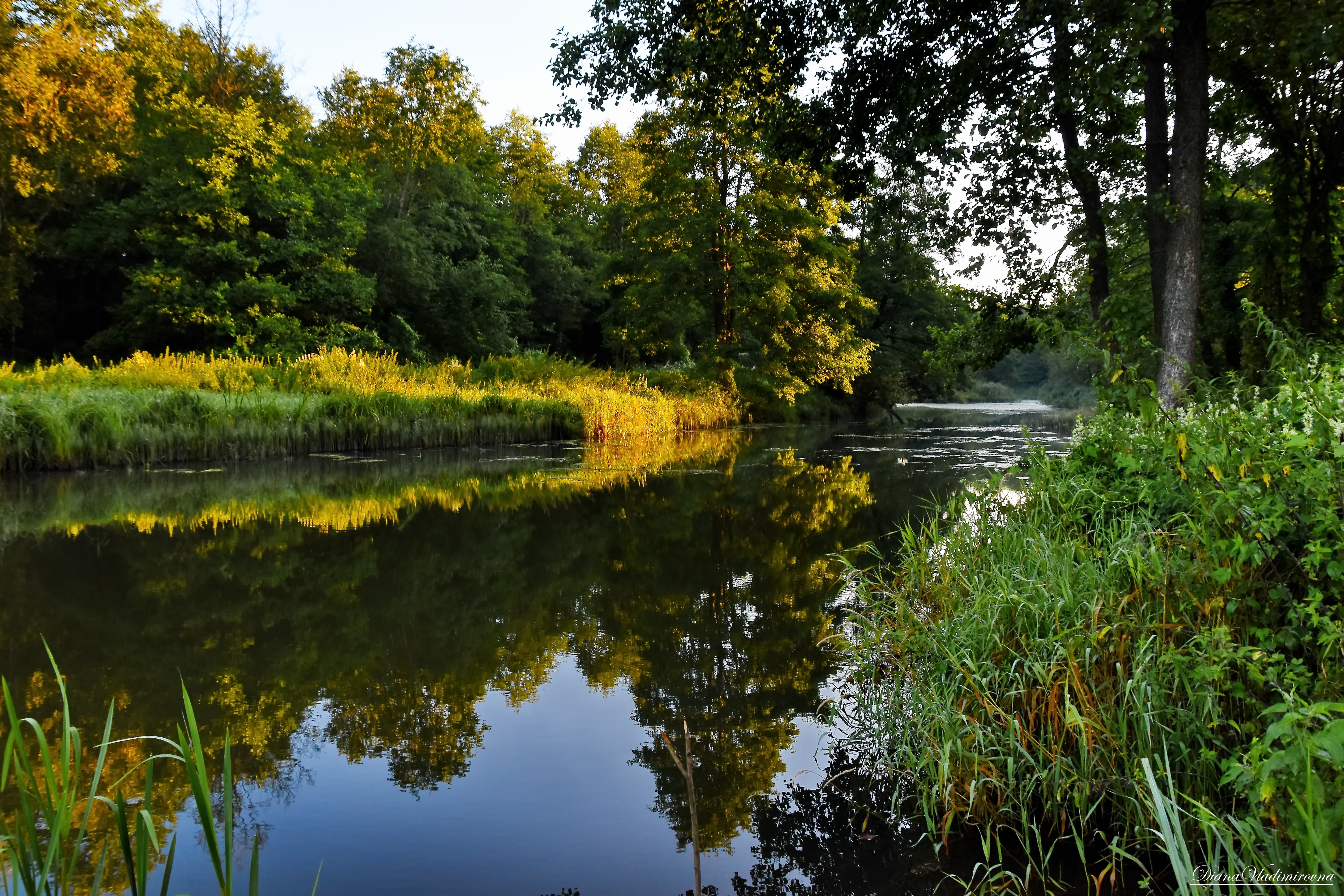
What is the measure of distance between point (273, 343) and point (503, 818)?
2268 centimetres

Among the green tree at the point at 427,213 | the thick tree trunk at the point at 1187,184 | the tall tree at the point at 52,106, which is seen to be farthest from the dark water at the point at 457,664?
the green tree at the point at 427,213

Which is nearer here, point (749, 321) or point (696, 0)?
point (696, 0)

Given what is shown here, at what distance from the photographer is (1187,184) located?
19.7 ft

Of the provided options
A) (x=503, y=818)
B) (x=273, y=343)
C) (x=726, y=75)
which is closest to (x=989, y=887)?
(x=503, y=818)

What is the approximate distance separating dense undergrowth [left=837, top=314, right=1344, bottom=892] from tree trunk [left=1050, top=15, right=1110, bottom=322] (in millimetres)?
3972

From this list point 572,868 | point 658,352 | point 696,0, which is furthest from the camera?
point 658,352

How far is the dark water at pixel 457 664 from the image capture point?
7.99ft

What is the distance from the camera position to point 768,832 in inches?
98.6

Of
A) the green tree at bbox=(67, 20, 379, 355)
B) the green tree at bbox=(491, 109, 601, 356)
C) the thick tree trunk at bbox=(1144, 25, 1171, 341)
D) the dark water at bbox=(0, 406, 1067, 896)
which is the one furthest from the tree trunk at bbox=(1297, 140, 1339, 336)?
the green tree at bbox=(491, 109, 601, 356)

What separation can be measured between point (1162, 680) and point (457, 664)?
2958 mm

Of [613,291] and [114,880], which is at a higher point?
[613,291]

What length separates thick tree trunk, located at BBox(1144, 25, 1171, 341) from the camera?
6.65 metres

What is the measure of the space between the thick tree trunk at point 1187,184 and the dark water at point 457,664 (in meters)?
2.76

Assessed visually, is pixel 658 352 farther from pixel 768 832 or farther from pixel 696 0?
pixel 768 832
